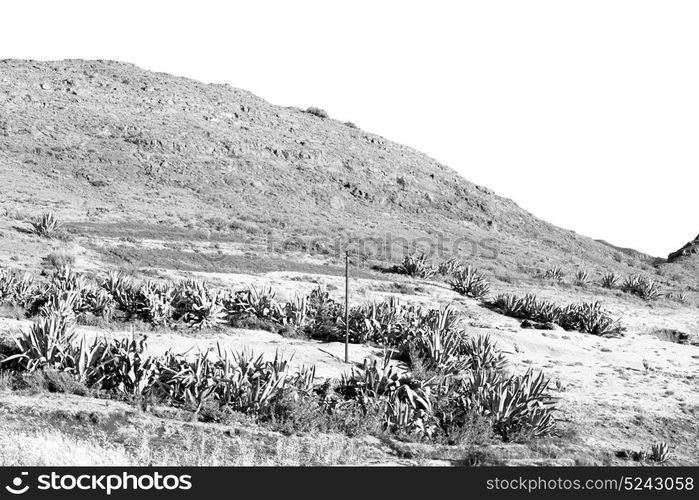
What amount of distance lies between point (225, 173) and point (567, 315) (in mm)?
28039

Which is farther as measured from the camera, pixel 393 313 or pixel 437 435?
pixel 393 313

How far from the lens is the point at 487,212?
Result: 5222cm

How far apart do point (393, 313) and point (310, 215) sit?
82.7ft

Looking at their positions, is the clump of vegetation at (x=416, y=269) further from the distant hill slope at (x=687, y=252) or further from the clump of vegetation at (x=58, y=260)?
the distant hill slope at (x=687, y=252)

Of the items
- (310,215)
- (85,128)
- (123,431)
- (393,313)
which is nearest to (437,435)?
(123,431)

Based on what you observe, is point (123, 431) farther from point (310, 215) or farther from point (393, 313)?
point (310, 215)

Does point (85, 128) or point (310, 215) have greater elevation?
point (85, 128)

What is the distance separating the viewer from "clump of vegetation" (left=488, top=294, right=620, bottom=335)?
706 inches

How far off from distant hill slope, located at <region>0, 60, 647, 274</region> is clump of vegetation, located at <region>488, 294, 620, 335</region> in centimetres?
1135

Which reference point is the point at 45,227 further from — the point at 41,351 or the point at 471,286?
the point at 471,286

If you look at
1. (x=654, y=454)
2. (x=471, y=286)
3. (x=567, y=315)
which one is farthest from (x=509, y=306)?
(x=654, y=454)

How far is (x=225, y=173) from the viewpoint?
41.9 m

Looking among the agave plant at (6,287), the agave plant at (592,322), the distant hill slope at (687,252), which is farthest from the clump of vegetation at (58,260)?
the distant hill slope at (687,252)

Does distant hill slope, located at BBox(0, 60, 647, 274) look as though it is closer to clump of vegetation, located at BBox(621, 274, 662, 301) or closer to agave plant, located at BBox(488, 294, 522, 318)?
clump of vegetation, located at BBox(621, 274, 662, 301)
